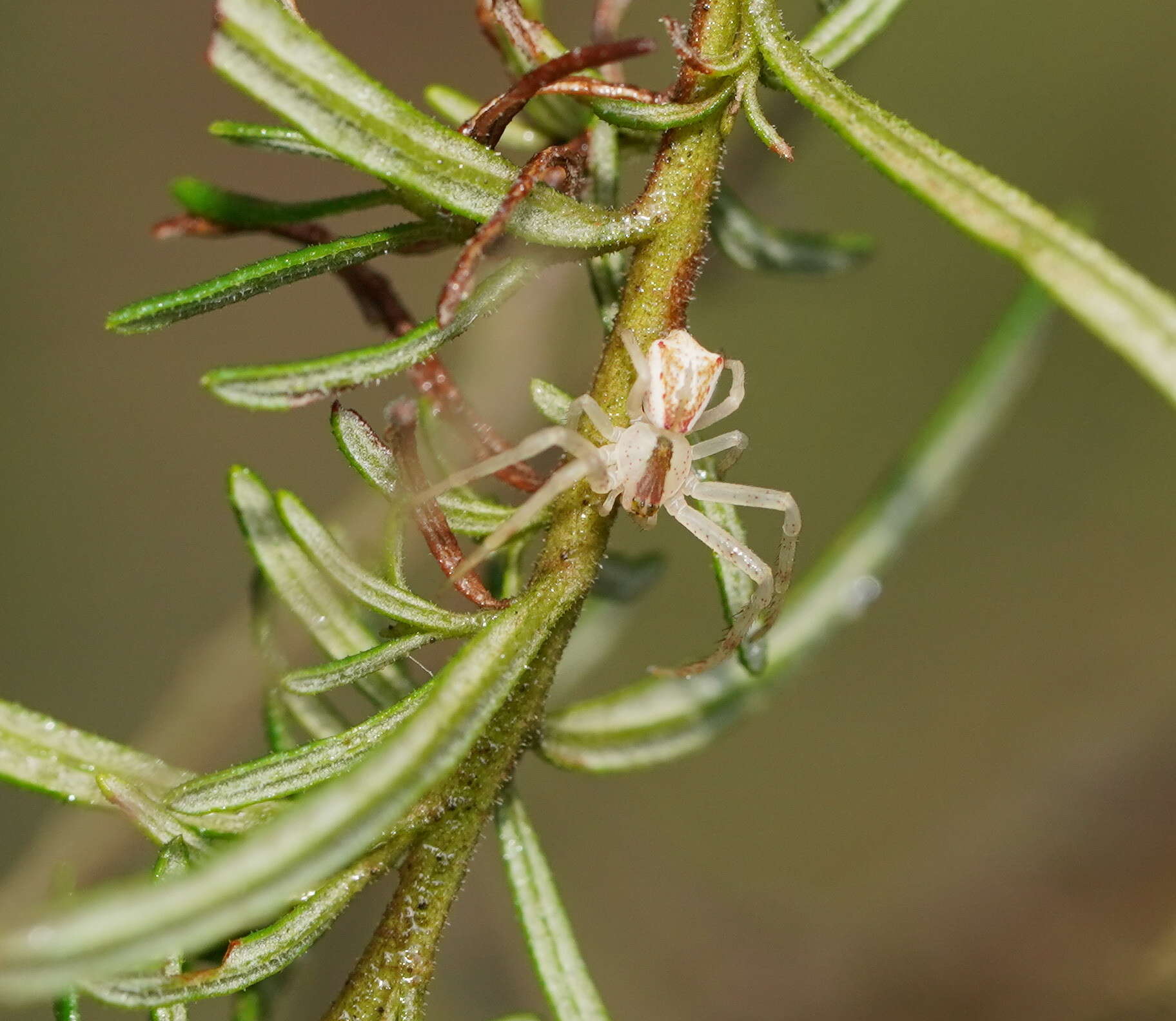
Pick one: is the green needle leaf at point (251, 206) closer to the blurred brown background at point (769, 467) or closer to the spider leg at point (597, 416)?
the spider leg at point (597, 416)

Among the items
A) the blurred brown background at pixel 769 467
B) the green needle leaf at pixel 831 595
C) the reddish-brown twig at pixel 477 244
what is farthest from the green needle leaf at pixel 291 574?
the blurred brown background at pixel 769 467

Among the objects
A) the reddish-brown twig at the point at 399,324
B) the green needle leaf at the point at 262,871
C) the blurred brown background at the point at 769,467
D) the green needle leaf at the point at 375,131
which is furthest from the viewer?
the blurred brown background at the point at 769,467

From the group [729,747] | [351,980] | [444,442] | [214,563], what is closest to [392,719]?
[351,980]

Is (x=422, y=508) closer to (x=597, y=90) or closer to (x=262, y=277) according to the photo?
(x=262, y=277)

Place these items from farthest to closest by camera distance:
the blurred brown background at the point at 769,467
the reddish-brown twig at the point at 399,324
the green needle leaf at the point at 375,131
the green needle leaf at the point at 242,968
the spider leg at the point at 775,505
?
the blurred brown background at the point at 769,467 < the spider leg at the point at 775,505 < the reddish-brown twig at the point at 399,324 < the green needle leaf at the point at 242,968 < the green needle leaf at the point at 375,131

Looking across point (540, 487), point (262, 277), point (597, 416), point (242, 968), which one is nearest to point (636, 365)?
point (597, 416)

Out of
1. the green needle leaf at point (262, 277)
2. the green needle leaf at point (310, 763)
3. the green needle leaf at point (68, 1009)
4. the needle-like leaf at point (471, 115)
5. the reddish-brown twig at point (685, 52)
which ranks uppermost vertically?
the needle-like leaf at point (471, 115)

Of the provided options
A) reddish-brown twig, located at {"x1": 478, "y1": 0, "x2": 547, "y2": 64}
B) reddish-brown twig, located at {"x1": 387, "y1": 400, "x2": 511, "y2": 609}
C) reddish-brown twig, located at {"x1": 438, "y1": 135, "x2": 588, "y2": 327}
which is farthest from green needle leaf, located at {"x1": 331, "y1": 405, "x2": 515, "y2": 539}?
reddish-brown twig, located at {"x1": 478, "y1": 0, "x2": 547, "y2": 64}
